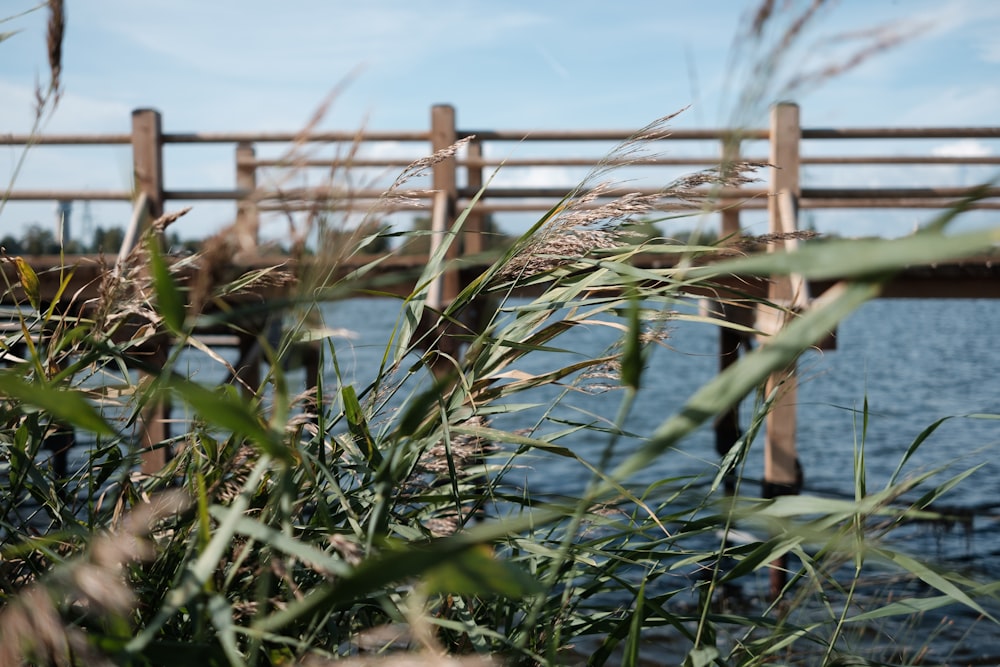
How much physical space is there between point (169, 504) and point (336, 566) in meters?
0.44

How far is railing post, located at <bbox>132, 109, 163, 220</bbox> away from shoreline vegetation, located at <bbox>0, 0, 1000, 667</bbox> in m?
5.01

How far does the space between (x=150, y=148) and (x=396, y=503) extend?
18.6 ft

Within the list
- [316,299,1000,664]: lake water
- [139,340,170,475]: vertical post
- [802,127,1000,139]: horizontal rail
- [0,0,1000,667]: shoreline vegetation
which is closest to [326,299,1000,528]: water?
[316,299,1000,664]: lake water

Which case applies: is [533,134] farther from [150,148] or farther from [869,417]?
[869,417]

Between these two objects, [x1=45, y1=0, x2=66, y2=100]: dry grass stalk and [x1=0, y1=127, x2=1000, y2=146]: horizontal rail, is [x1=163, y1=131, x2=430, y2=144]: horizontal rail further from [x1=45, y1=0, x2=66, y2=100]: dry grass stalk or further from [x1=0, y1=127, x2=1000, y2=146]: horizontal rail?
[x1=45, y1=0, x2=66, y2=100]: dry grass stalk

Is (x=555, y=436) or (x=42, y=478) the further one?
(x=555, y=436)

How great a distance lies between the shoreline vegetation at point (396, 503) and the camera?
2.20 ft

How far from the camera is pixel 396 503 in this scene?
1.26 m

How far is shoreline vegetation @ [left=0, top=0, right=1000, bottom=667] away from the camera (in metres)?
0.67

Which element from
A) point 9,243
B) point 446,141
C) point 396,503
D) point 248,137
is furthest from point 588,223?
point 248,137

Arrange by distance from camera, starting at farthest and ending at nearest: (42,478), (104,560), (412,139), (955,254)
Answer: (412,139) < (42,478) < (104,560) < (955,254)

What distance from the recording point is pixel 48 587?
0.77m

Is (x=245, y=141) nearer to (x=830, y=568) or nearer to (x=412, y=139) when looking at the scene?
(x=412, y=139)

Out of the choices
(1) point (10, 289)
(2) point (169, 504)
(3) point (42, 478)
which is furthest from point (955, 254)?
(1) point (10, 289)
